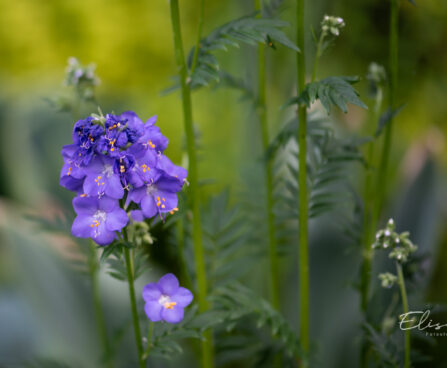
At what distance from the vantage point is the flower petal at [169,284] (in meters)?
0.63

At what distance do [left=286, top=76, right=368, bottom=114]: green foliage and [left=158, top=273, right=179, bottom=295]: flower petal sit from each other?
0.85 ft

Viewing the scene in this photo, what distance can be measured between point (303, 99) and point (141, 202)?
9.5 inches

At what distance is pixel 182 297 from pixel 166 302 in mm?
19

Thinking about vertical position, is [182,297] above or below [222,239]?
above

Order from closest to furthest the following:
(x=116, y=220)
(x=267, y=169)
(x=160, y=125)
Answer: (x=116, y=220), (x=267, y=169), (x=160, y=125)

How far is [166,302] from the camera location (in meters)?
0.63

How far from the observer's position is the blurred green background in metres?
1.14

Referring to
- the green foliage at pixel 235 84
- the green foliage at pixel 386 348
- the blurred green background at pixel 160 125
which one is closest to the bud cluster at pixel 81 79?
the blurred green background at pixel 160 125

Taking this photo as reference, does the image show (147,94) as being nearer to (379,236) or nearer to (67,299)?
(67,299)

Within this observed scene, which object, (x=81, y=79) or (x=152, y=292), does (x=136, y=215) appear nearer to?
(x=152, y=292)

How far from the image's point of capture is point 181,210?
2.27 ft

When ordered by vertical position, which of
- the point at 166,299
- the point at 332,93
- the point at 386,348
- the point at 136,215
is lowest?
the point at 386,348

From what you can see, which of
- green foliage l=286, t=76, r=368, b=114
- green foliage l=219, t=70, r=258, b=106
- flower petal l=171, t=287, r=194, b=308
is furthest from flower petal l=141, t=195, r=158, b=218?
green foliage l=219, t=70, r=258, b=106

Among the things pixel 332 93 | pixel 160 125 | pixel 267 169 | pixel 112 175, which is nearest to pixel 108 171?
pixel 112 175
